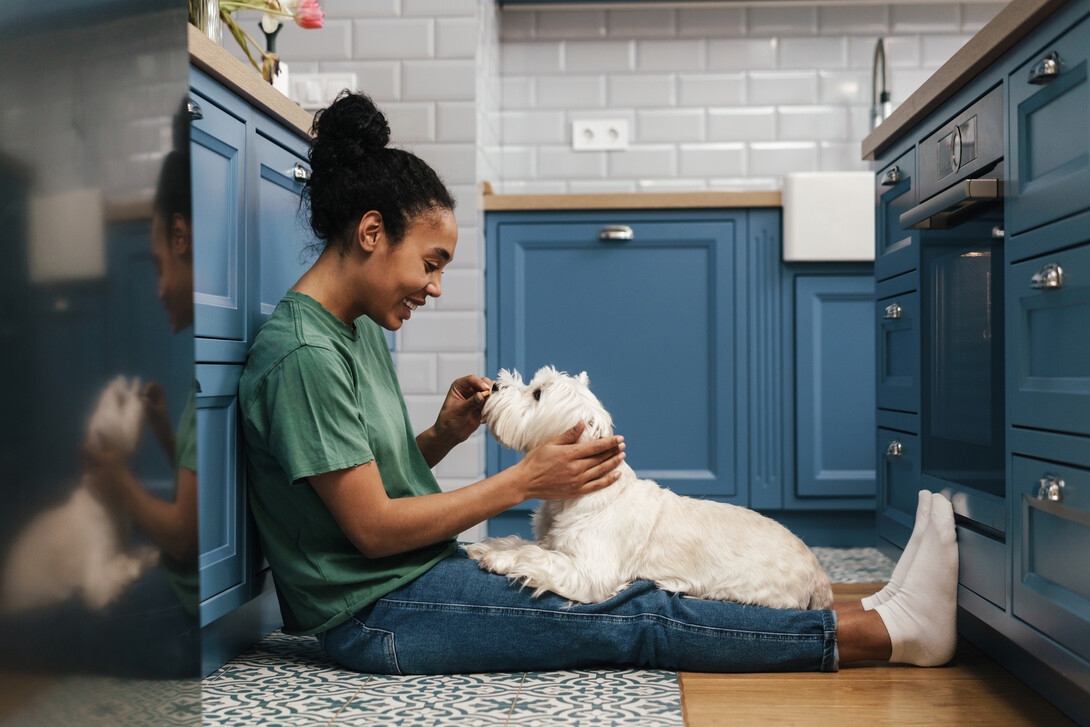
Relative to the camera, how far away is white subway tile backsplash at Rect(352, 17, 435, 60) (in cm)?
250

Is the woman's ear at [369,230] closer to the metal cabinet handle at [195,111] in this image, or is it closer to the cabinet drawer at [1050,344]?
the metal cabinet handle at [195,111]

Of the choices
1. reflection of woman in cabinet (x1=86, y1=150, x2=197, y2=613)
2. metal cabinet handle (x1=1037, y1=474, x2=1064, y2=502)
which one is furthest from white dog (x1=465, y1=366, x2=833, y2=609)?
reflection of woman in cabinet (x1=86, y1=150, x2=197, y2=613)

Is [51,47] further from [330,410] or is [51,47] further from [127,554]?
[330,410]

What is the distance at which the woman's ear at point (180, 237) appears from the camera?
0.77 m

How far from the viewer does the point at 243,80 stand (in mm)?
1447

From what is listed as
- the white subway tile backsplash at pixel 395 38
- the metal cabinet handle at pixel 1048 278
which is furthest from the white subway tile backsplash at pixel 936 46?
the metal cabinet handle at pixel 1048 278

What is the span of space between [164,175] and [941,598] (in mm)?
1316

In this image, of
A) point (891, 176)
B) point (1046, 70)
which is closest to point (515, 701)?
point (1046, 70)

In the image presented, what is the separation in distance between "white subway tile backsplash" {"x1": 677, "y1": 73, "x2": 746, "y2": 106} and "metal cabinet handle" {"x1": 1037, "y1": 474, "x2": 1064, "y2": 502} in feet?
7.25

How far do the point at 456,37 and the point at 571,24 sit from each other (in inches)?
29.5

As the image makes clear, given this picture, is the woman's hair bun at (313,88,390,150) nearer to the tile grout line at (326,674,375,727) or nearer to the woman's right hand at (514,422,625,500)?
the woman's right hand at (514,422,625,500)

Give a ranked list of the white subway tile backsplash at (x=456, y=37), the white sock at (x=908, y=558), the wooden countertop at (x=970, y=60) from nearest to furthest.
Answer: the wooden countertop at (x=970, y=60), the white sock at (x=908, y=558), the white subway tile backsplash at (x=456, y=37)

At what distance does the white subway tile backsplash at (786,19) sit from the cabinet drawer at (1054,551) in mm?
2242

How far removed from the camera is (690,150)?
3107mm
